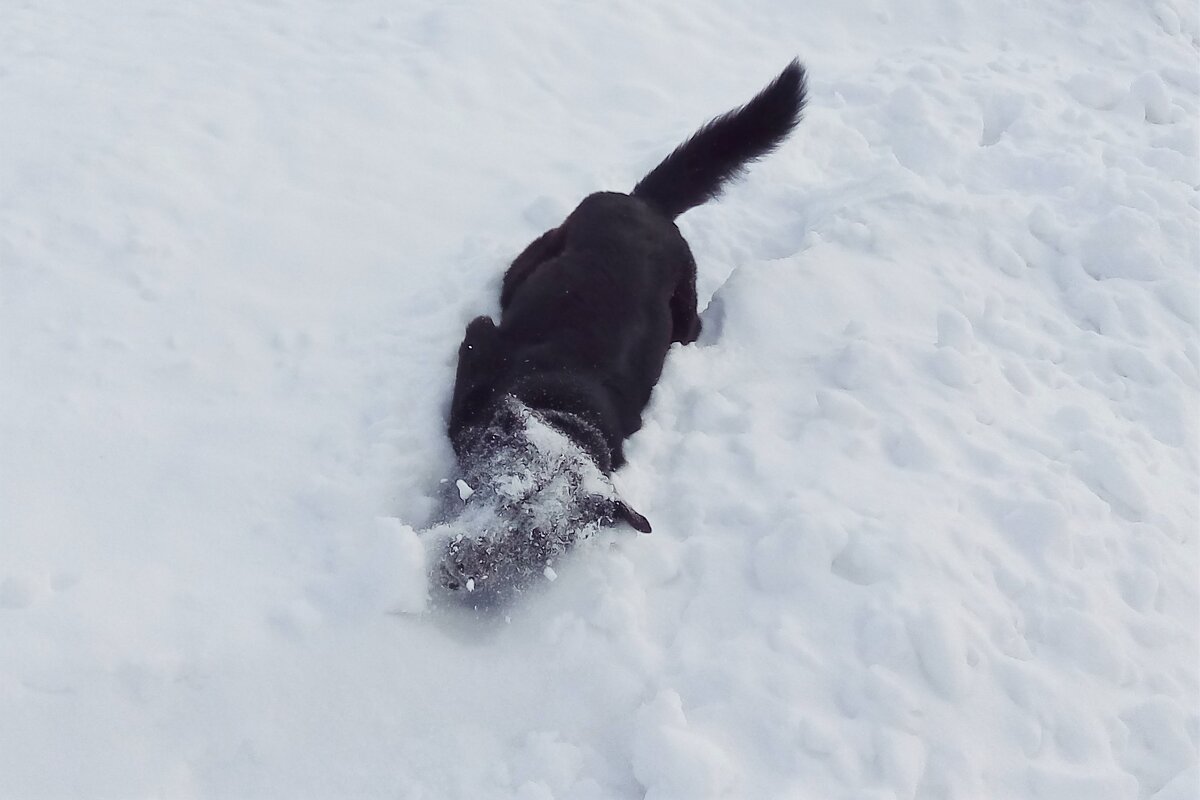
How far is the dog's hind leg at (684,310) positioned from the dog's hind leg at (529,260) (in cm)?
65

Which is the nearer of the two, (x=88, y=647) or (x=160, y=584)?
(x=88, y=647)

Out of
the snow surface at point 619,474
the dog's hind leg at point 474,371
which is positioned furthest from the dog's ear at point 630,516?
the dog's hind leg at point 474,371

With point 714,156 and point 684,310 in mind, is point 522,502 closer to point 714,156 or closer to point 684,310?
point 684,310

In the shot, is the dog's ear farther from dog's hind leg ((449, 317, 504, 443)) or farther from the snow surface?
dog's hind leg ((449, 317, 504, 443))

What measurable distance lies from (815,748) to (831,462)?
127 centimetres

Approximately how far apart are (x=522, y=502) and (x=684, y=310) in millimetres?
1600

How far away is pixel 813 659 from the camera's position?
290 cm

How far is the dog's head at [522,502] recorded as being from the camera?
3045 mm

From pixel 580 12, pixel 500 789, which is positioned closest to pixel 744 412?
pixel 500 789

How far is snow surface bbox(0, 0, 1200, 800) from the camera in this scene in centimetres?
267

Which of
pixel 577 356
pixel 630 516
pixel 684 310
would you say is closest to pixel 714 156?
pixel 684 310

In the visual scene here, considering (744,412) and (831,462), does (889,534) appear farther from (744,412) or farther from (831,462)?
(744,412)

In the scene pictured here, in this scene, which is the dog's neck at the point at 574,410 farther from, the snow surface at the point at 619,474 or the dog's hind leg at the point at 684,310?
the dog's hind leg at the point at 684,310

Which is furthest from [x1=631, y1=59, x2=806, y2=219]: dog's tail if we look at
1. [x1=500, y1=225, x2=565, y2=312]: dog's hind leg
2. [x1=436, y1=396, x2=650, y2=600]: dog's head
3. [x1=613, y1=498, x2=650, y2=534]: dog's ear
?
[x1=613, y1=498, x2=650, y2=534]: dog's ear
